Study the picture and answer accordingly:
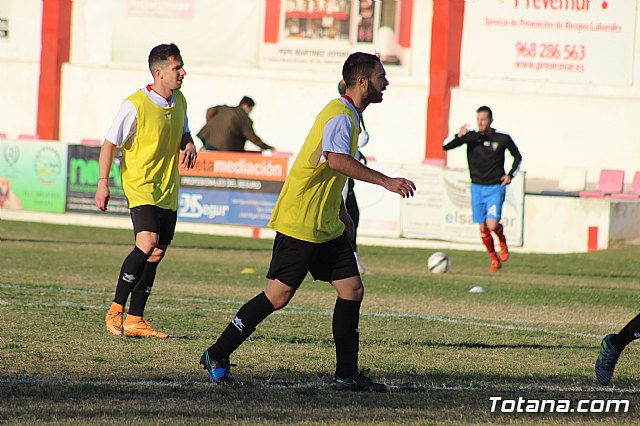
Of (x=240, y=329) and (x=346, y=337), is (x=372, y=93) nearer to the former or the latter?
(x=346, y=337)

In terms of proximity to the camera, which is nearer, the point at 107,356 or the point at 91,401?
the point at 91,401

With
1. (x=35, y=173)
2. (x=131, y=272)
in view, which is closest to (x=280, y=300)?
(x=131, y=272)

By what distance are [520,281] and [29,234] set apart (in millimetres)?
8325

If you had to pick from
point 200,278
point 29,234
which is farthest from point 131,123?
point 29,234

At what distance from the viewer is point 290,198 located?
6.36m

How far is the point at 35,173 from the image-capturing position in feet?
72.2

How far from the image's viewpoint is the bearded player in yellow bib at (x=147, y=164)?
26.5 feet

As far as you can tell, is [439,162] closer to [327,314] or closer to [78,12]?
[78,12]

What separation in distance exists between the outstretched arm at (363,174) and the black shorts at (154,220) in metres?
2.37

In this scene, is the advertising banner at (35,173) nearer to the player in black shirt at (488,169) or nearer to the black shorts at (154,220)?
the player in black shirt at (488,169)

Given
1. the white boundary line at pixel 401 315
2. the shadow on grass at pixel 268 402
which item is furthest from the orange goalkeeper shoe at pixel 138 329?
the shadow on grass at pixel 268 402

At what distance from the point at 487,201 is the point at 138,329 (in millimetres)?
8699

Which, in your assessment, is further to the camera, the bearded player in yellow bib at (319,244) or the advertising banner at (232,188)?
the advertising banner at (232,188)

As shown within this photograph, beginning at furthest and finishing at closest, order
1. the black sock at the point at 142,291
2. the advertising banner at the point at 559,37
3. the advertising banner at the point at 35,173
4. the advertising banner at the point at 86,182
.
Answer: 1. the advertising banner at the point at 559,37
2. the advertising banner at the point at 35,173
3. the advertising banner at the point at 86,182
4. the black sock at the point at 142,291
